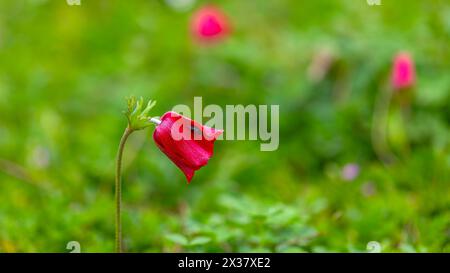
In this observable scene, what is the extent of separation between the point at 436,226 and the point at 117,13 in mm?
2101

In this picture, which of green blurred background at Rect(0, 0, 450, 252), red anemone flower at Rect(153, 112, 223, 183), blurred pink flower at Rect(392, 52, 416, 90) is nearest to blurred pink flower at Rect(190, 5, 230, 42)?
green blurred background at Rect(0, 0, 450, 252)

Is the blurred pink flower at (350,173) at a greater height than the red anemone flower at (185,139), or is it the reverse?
the blurred pink flower at (350,173)

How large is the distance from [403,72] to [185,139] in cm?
97

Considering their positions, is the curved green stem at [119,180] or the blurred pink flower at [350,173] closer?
the curved green stem at [119,180]

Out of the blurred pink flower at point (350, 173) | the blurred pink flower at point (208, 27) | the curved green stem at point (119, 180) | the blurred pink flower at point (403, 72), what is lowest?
the curved green stem at point (119, 180)

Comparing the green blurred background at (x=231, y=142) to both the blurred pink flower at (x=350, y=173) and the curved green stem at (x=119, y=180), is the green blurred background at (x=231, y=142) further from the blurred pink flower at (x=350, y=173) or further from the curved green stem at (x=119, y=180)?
the curved green stem at (x=119, y=180)

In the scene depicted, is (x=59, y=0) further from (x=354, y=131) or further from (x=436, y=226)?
(x=436, y=226)

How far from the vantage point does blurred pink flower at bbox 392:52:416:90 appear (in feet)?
6.64

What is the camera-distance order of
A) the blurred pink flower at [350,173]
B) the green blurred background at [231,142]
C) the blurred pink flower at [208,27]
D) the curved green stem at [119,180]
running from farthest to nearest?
1. the blurred pink flower at [208,27]
2. the blurred pink flower at [350,173]
3. the green blurred background at [231,142]
4. the curved green stem at [119,180]

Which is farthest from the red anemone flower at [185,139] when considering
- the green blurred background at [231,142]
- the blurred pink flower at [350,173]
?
the blurred pink flower at [350,173]

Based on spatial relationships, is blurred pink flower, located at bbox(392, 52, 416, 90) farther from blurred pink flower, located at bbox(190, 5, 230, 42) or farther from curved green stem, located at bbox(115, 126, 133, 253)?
curved green stem, located at bbox(115, 126, 133, 253)

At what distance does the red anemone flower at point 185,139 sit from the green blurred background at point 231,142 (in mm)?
231

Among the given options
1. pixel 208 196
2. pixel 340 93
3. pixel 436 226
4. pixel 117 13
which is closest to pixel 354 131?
pixel 340 93

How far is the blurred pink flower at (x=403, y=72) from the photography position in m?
2.03
